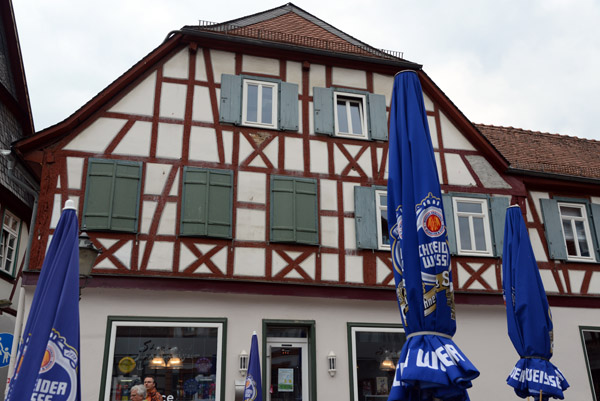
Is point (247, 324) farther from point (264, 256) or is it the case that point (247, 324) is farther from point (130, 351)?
point (130, 351)

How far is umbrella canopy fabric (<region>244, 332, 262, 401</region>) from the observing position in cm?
941

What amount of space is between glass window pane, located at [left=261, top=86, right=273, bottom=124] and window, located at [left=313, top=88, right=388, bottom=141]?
0.97m

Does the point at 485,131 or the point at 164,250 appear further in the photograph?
the point at 485,131

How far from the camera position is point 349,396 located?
1080cm

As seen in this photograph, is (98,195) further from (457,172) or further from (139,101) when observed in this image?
(457,172)

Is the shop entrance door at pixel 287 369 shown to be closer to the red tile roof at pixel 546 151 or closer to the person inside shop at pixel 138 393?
the person inside shop at pixel 138 393

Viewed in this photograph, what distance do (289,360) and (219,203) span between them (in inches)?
132

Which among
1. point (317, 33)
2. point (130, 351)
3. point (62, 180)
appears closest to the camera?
point (130, 351)

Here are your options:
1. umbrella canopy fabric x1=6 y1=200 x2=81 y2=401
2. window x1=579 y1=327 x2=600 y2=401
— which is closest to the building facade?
umbrella canopy fabric x1=6 y1=200 x2=81 y2=401

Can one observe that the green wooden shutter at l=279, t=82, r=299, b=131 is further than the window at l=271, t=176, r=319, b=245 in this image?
Yes

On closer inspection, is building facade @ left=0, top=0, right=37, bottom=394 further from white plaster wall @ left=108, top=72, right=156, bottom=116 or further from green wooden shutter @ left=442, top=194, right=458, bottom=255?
green wooden shutter @ left=442, top=194, right=458, bottom=255

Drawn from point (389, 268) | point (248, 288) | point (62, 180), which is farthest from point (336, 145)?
point (62, 180)

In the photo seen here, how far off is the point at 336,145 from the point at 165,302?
487cm

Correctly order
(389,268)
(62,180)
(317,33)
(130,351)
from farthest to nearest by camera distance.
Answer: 1. (317,33)
2. (389,268)
3. (62,180)
4. (130,351)
